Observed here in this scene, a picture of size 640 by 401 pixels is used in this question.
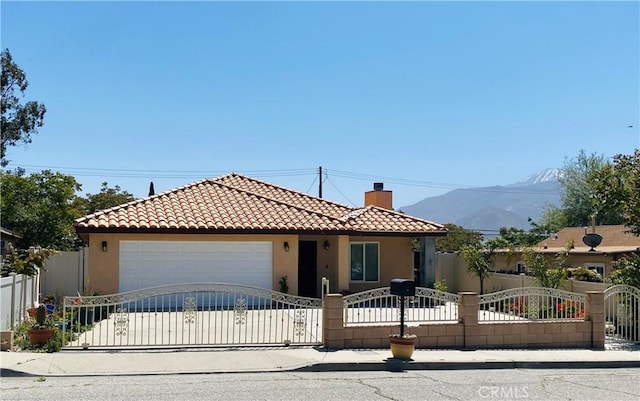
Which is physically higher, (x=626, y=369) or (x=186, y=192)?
(x=186, y=192)

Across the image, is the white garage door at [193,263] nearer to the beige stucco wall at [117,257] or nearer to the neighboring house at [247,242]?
the neighboring house at [247,242]

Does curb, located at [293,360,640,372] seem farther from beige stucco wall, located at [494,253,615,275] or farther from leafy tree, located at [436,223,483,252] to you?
leafy tree, located at [436,223,483,252]

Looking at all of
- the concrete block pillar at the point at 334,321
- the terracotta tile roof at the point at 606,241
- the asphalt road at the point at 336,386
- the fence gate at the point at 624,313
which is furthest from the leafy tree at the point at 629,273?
the concrete block pillar at the point at 334,321

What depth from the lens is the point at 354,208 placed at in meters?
26.8

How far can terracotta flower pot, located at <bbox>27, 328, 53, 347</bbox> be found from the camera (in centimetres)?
1266

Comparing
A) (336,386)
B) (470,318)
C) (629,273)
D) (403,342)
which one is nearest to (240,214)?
(470,318)

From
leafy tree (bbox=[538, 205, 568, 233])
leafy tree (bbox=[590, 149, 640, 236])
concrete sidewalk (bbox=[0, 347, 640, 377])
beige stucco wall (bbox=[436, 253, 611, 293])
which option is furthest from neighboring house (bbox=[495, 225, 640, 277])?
leafy tree (bbox=[538, 205, 568, 233])

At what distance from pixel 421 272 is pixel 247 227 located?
23.0 ft

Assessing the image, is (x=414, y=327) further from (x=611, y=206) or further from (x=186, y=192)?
(x=186, y=192)

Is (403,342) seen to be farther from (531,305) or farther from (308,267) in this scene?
(308,267)

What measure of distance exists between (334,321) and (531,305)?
14.9ft

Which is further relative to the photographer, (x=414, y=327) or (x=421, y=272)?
(x=421, y=272)

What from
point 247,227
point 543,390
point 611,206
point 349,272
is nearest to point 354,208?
point 349,272

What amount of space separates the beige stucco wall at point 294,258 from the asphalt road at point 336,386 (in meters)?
10.5
